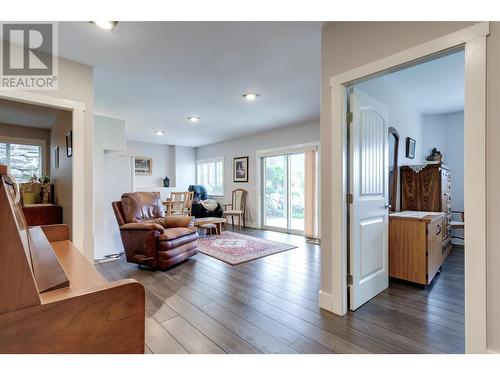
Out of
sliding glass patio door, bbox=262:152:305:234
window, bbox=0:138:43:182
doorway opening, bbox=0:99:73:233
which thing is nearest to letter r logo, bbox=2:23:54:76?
doorway opening, bbox=0:99:73:233

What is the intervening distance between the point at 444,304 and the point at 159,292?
8.83 feet

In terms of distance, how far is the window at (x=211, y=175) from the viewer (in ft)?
24.9

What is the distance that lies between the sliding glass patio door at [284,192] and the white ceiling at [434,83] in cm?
237

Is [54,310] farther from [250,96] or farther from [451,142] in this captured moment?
[451,142]

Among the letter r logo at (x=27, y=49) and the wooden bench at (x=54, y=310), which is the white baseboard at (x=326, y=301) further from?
the letter r logo at (x=27, y=49)

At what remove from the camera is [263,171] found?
20.6 ft

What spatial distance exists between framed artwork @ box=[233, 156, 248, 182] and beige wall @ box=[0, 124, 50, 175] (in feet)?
13.7

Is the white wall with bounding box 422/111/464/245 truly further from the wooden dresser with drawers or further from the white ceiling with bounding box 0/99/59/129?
the white ceiling with bounding box 0/99/59/129

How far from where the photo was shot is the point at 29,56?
2258mm

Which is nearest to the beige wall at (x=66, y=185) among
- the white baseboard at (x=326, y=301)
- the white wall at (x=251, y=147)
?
the white baseboard at (x=326, y=301)

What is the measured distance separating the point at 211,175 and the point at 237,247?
13.7ft

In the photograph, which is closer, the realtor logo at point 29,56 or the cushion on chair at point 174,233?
the realtor logo at point 29,56
